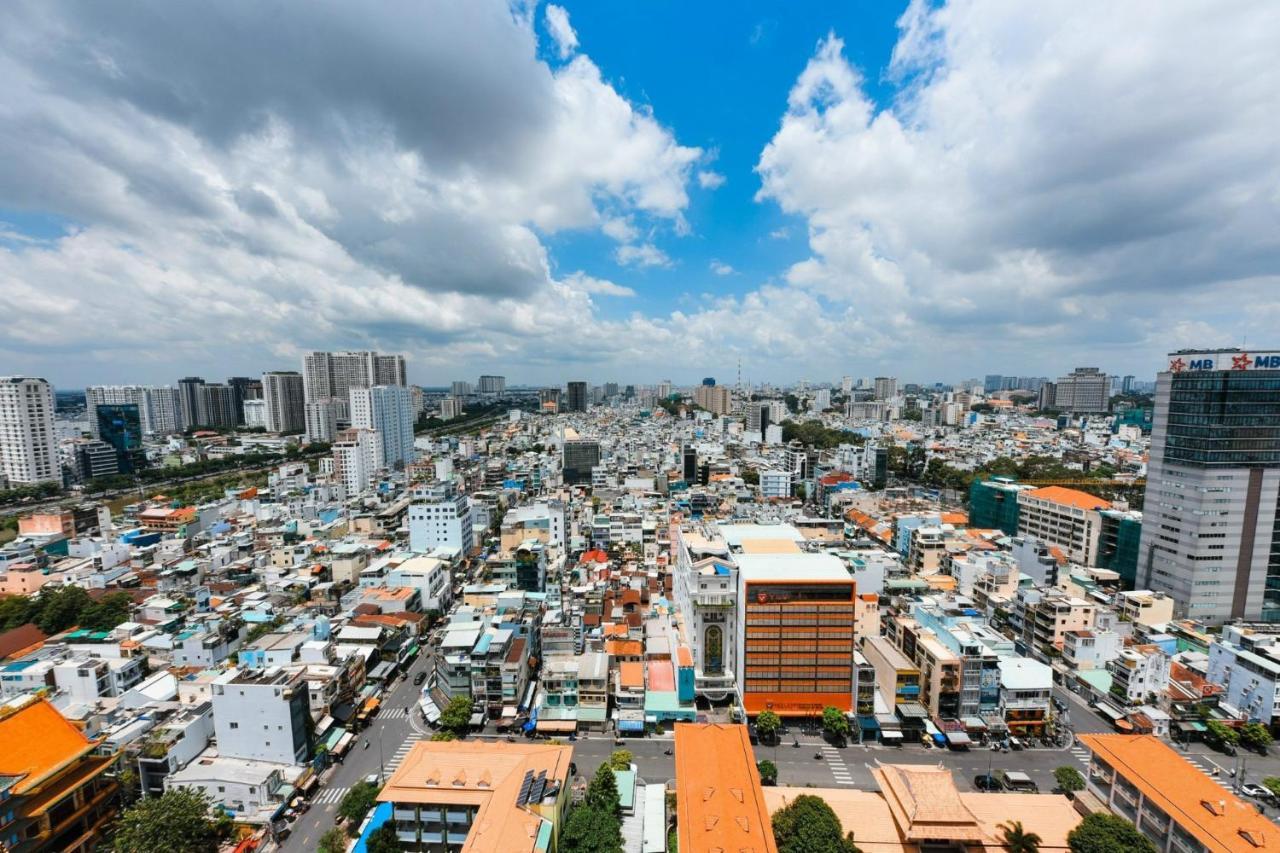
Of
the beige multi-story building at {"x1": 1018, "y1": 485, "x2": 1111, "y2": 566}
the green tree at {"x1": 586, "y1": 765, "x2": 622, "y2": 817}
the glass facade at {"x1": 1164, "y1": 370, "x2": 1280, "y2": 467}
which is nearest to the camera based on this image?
the green tree at {"x1": 586, "y1": 765, "x2": 622, "y2": 817}

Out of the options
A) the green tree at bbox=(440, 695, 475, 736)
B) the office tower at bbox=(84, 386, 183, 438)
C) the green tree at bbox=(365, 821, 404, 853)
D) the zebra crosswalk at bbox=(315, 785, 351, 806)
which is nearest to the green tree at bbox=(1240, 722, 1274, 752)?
the green tree at bbox=(440, 695, 475, 736)

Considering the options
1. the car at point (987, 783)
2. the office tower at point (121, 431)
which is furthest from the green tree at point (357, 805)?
the office tower at point (121, 431)

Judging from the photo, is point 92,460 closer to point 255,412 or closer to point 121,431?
point 121,431

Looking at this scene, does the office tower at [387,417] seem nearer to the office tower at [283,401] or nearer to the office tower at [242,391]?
the office tower at [283,401]

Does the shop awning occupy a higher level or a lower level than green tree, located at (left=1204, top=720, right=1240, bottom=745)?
lower

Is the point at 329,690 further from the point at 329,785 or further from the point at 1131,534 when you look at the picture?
the point at 1131,534

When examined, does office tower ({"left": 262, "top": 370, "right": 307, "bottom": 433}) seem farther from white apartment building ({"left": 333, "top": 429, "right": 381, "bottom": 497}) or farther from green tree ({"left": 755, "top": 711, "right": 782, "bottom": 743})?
green tree ({"left": 755, "top": 711, "right": 782, "bottom": 743})
